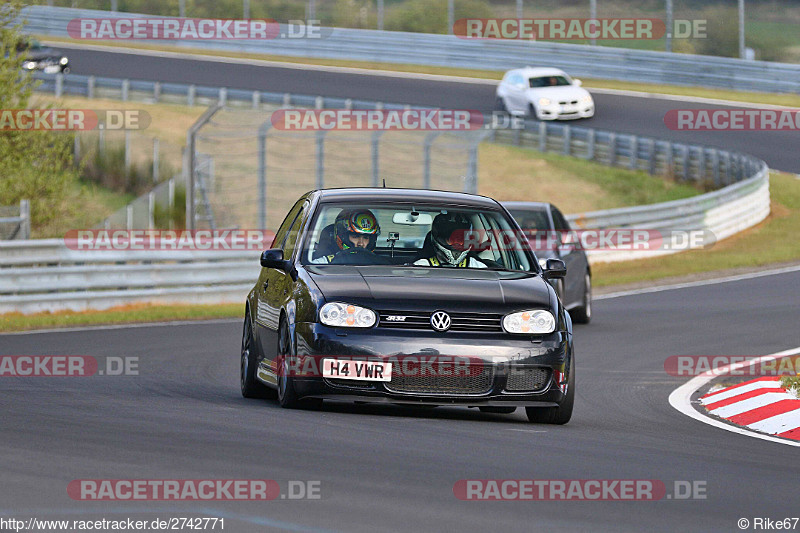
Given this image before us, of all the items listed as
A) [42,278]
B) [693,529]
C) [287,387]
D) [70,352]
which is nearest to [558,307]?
[287,387]

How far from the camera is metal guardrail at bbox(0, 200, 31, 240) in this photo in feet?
67.7

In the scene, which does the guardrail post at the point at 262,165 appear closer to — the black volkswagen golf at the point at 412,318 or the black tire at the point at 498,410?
the black tire at the point at 498,410

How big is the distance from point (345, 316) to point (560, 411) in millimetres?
1564

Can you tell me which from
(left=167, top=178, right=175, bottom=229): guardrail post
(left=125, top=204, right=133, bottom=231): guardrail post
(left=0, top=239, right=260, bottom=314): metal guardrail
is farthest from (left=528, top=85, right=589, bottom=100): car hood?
(left=0, top=239, right=260, bottom=314): metal guardrail

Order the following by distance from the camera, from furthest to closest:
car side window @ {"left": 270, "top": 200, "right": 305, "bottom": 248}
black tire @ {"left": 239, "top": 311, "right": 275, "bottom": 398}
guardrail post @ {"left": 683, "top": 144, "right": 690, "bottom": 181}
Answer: guardrail post @ {"left": 683, "top": 144, "right": 690, "bottom": 181}, car side window @ {"left": 270, "top": 200, "right": 305, "bottom": 248}, black tire @ {"left": 239, "top": 311, "right": 275, "bottom": 398}

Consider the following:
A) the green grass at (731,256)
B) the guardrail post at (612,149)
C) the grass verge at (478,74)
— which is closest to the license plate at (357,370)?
the green grass at (731,256)

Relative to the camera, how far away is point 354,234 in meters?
10.2

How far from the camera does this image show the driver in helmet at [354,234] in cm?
1016

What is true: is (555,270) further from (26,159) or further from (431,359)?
(26,159)

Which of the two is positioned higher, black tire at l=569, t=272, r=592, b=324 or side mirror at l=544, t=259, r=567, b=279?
side mirror at l=544, t=259, r=567, b=279

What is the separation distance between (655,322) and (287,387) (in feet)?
33.6

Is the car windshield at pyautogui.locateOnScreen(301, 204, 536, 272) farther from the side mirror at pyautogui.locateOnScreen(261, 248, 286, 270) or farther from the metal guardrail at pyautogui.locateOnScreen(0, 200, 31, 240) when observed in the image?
the metal guardrail at pyautogui.locateOnScreen(0, 200, 31, 240)

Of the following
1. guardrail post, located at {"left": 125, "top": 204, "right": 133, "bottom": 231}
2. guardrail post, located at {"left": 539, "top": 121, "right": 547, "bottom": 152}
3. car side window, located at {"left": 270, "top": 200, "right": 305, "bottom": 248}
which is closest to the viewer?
car side window, located at {"left": 270, "top": 200, "right": 305, "bottom": 248}

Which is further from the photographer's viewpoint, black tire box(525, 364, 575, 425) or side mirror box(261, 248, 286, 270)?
side mirror box(261, 248, 286, 270)
